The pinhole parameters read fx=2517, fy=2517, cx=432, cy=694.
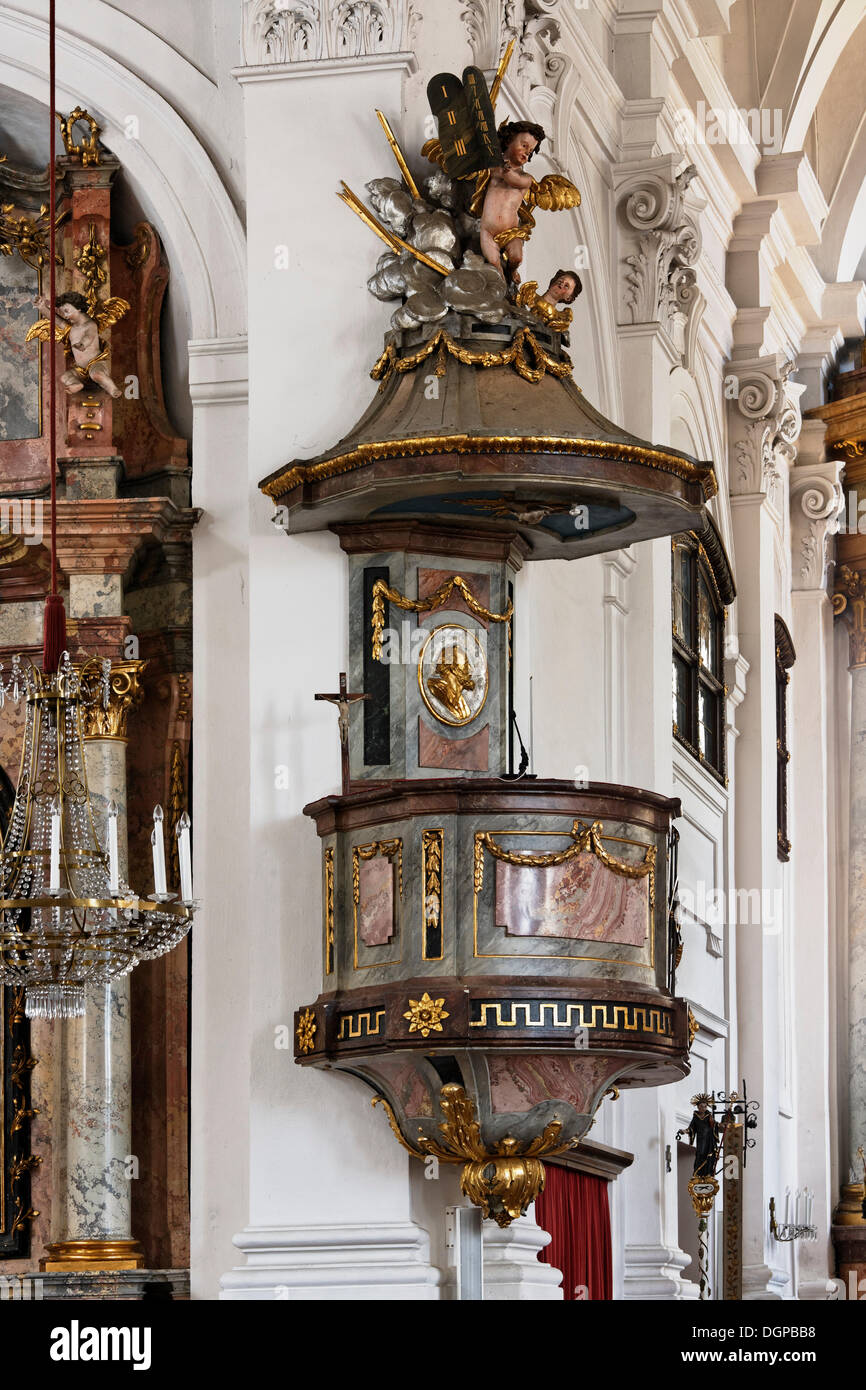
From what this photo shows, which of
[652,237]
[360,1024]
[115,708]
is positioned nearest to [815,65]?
[652,237]

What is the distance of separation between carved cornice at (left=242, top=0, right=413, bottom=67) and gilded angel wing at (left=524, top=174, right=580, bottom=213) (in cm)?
73

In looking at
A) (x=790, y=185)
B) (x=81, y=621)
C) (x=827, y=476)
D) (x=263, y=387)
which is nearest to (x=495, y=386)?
(x=263, y=387)

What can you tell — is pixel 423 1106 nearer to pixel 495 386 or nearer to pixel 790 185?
pixel 495 386

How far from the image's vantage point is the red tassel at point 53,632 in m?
8.12

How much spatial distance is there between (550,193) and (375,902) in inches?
113

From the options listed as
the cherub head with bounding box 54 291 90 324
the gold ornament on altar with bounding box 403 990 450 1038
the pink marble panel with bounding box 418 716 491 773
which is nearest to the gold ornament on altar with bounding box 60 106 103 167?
the cherub head with bounding box 54 291 90 324

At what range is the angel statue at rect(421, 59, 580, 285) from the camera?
9.30 m

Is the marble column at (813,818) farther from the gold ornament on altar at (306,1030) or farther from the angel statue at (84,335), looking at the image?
the gold ornament on altar at (306,1030)

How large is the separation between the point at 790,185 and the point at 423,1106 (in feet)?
29.8

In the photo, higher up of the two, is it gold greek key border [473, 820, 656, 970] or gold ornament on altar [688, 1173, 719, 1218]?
gold greek key border [473, 820, 656, 970]

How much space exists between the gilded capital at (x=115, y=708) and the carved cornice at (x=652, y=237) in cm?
376

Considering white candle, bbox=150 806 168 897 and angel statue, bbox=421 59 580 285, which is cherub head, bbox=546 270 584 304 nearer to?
angel statue, bbox=421 59 580 285

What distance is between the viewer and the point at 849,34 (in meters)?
16.6

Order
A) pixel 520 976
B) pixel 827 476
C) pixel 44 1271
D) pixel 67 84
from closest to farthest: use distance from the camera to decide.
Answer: pixel 520 976, pixel 44 1271, pixel 67 84, pixel 827 476
